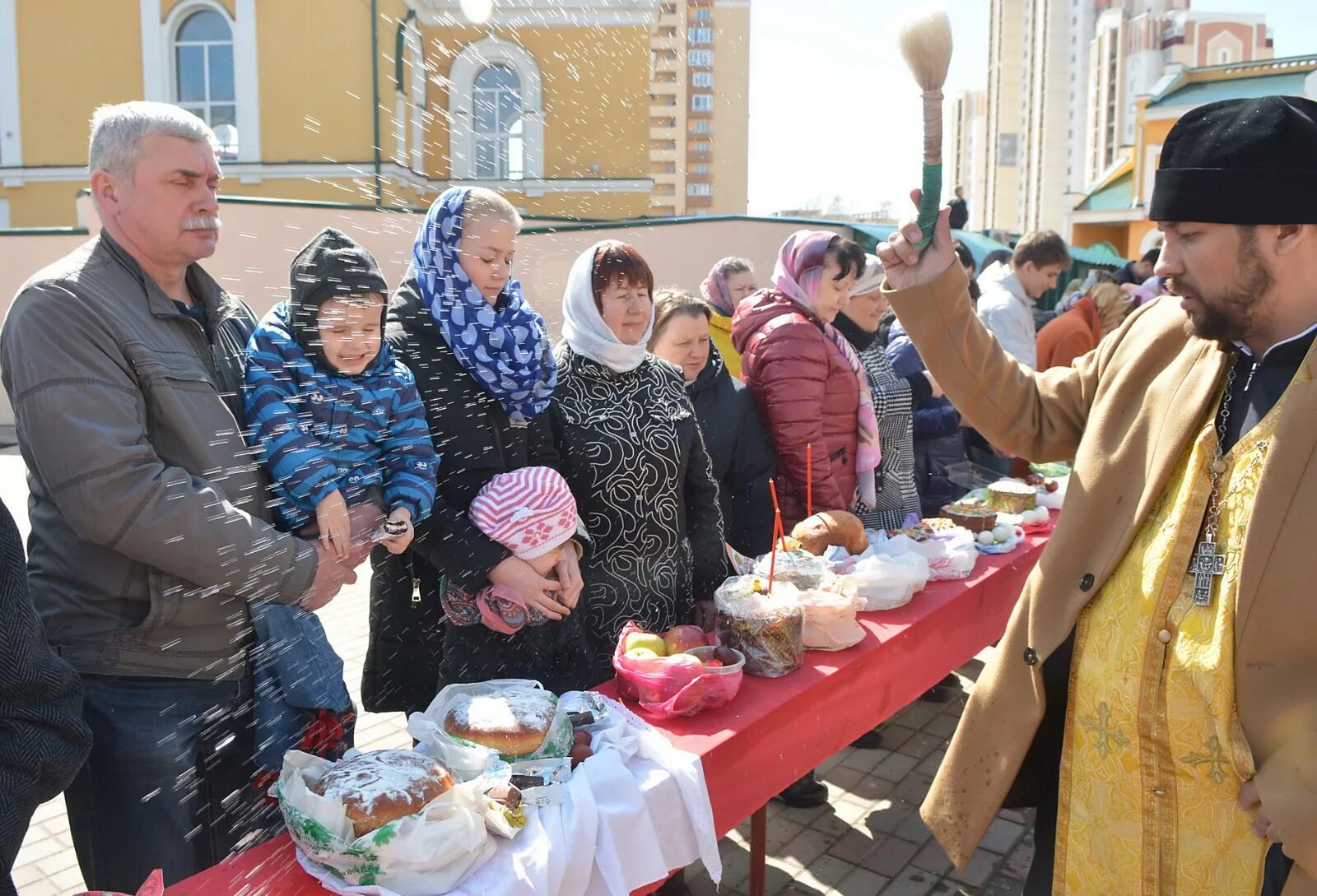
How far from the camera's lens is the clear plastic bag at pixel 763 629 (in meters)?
2.27

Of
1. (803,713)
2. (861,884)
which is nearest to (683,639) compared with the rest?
(803,713)

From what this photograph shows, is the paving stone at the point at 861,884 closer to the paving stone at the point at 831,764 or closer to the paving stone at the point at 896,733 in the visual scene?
the paving stone at the point at 831,764

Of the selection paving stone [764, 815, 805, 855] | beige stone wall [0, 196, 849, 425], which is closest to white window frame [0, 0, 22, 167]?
beige stone wall [0, 196, 849, 425]

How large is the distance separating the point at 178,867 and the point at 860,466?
255 cm

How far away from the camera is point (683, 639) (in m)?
2.30

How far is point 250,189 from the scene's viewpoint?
49.1ft

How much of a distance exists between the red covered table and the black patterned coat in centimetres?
35

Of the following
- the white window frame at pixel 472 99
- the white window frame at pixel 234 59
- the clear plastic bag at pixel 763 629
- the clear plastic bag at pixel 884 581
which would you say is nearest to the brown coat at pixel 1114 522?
the clear plastic bag at pixel 763 629

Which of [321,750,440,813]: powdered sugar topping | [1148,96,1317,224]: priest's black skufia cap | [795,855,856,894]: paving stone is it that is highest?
[1148,96,1317,224]: priest's black skufia cap

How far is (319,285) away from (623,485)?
91 centimetres

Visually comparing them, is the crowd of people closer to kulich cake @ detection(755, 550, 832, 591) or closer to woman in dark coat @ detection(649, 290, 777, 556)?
kulich cake @ detection(755, 550, 832, 591)

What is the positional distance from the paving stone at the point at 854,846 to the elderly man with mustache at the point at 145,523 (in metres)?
1.85

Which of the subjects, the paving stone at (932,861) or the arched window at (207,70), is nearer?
the paving stone at (932,861)

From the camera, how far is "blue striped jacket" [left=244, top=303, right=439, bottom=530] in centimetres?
199
